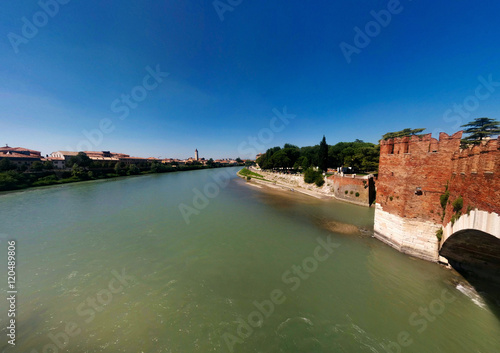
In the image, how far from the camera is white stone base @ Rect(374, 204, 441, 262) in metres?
8.32

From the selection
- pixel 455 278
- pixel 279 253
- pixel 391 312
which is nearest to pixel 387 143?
pixel 455 278

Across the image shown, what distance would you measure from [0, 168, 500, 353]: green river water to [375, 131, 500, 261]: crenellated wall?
4.00 ft

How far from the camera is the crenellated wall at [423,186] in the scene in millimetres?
6059

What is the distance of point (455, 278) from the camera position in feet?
24.4

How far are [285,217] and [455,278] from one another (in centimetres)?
1090

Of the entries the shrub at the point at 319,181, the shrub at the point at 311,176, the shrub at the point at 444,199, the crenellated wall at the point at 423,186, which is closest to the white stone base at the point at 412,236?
the crenellated wall at the point at 423,186

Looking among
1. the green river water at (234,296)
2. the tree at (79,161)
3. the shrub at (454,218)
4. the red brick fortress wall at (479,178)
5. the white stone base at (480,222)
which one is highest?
the tree at (79,161)

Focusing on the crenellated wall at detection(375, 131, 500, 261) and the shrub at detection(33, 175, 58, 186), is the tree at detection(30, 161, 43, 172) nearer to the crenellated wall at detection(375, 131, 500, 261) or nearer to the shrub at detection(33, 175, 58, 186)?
the shrub at detection(33, 175, 58, 186)

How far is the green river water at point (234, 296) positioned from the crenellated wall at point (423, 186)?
1.22 metres

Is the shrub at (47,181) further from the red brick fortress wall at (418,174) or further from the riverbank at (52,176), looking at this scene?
the red brick fortress wall at (418,174)

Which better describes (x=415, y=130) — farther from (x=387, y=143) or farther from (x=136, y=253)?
(x=136, y=253)

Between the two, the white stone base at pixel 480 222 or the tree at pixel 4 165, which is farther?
the tree at pixel 4 165

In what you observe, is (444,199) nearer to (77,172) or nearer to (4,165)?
(77,172)

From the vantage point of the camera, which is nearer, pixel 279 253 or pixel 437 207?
pixel 437 207
